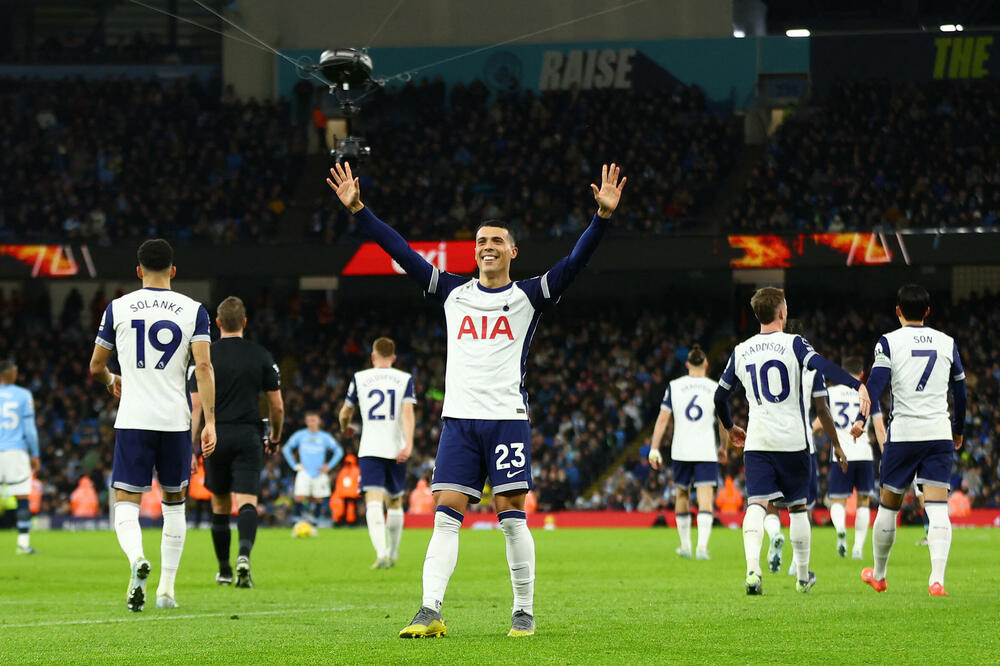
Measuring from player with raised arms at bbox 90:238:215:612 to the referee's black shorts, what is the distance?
230 cm

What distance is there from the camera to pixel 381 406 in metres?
15.0

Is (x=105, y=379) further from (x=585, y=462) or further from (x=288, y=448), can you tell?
(x=585, y=462)

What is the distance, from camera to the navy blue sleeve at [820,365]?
31.7 ft

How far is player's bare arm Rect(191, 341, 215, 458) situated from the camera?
908cm

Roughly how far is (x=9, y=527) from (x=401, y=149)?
49.8 ft

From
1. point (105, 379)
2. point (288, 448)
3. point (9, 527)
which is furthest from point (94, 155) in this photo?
point (105, 379)

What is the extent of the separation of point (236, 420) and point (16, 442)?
8343mm

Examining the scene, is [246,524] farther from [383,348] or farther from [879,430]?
[879,430]

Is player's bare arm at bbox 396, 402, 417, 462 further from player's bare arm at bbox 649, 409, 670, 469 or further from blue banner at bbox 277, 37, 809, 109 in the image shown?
blue banner at bbox 277, 37, 809, 109

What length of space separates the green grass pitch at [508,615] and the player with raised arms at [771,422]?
65 cm

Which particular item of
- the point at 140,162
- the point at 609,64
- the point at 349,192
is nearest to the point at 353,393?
the point at 349,192

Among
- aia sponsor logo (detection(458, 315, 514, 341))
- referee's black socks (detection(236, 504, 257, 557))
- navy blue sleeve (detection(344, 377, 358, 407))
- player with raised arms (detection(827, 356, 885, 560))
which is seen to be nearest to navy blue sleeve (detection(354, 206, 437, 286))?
aia sponsor logo (detection(458, 315, 514, 341))

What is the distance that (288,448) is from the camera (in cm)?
2589

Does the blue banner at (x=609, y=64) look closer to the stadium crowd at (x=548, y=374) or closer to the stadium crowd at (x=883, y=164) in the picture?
the stadium crowd at (x=883, y=164)
